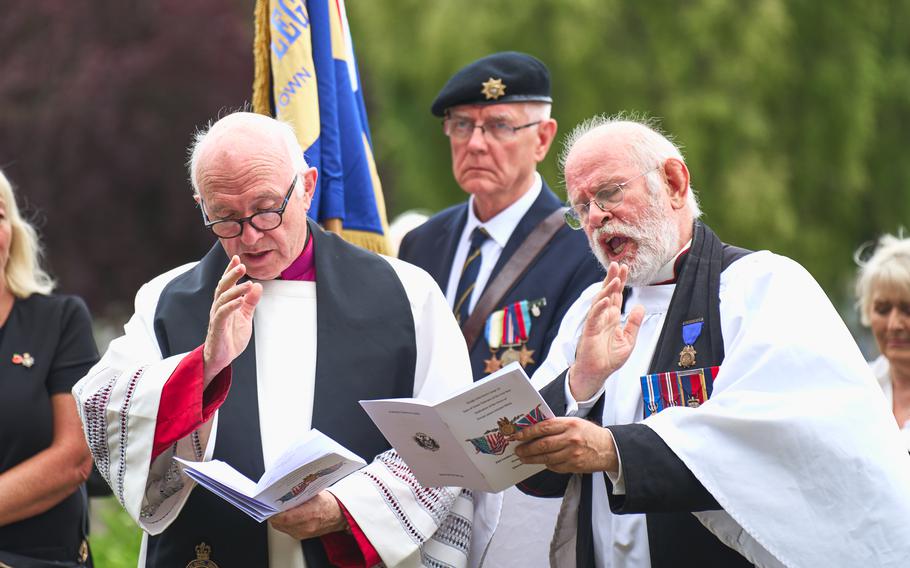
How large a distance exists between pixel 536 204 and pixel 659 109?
10598 mm

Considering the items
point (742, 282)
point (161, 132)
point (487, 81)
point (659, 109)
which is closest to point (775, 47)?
point (659, 109)

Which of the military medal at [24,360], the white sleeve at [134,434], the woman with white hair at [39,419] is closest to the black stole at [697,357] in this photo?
the white sleeve at [134,434]

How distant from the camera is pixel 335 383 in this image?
432 cm

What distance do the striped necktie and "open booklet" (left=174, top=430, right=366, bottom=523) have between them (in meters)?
1.67

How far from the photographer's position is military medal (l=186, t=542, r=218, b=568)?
13.6 feet

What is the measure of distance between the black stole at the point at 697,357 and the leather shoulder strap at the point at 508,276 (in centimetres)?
126

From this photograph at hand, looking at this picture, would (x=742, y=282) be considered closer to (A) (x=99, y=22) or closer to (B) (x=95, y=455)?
(B) (x=95, y=455)

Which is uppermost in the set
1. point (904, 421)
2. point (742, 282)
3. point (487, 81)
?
point (487, 81)

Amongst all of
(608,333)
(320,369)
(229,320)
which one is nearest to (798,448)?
(608,333)

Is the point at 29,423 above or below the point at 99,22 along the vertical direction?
below

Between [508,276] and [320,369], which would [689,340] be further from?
[508,276]

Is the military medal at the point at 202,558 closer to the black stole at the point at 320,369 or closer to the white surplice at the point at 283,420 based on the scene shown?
the black stole at the point at 320,369

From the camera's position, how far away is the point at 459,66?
53.6 feet

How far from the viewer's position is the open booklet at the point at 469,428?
353cm
